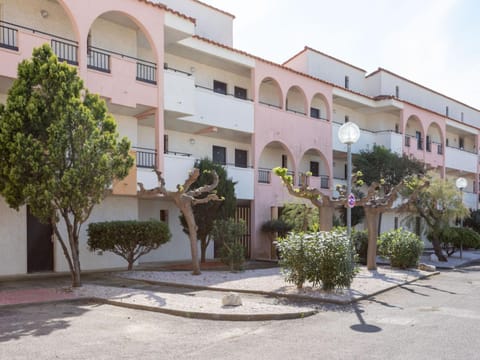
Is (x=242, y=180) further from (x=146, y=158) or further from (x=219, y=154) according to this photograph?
(x=146, y=158)

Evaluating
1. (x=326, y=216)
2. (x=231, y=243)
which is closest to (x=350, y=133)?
(x=326, y=216)

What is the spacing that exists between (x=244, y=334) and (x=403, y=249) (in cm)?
1122

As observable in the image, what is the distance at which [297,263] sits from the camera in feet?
38.1

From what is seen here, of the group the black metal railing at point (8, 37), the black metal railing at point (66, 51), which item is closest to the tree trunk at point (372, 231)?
the black metal railing at point (66, 51)

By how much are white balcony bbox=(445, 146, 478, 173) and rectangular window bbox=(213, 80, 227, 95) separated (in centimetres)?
2156

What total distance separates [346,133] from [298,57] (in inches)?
748

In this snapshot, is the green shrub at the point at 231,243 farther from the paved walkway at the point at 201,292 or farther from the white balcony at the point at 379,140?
the white balcony at the point at 379,140

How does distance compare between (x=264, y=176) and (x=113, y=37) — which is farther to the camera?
(x=264, y=176)

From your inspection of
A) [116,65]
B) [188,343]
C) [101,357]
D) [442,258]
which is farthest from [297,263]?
→ [442,258]

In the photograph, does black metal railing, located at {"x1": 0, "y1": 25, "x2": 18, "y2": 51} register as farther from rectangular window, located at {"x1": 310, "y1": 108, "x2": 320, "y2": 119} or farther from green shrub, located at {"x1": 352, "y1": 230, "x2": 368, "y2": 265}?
rectangular window, located at {"x1": 310, "y1": 108, "x2": 320, "y2": 119}

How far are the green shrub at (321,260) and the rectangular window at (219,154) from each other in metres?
11.9

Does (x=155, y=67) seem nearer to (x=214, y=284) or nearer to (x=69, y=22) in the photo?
(x=69, y=22)

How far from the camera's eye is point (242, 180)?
72.5 feet

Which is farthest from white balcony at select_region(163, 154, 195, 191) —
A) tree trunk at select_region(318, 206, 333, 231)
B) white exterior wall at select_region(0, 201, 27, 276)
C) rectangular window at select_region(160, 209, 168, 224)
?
tree trunk at select_region(318, 206, 333, 231)
